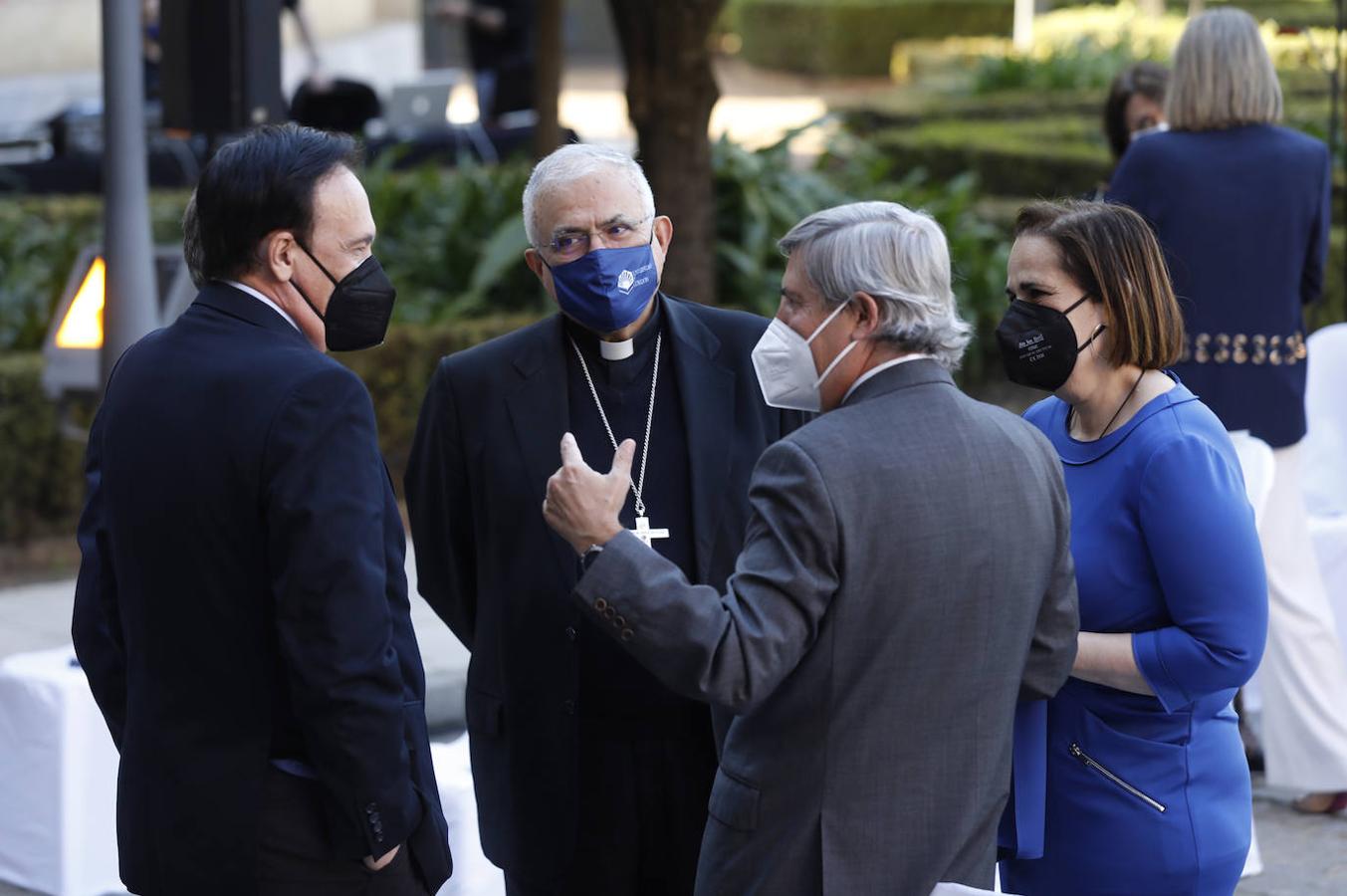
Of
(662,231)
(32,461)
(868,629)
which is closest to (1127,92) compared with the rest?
(662,231)

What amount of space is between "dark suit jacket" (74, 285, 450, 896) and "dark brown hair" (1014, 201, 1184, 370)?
112 cm

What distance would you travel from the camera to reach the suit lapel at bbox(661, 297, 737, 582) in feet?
10.5

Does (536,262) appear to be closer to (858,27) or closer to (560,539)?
(560,539)

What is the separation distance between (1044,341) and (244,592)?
1275 mm

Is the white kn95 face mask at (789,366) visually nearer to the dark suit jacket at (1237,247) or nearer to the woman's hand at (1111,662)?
the woman's hand at (1111,662)

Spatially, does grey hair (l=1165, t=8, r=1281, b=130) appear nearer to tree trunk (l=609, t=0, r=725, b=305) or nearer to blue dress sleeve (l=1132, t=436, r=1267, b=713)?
blue dress sleeve (l=1132, t=436, r=1267, b=713)

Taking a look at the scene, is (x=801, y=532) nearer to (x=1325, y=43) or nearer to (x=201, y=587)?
(x=201, y=587)

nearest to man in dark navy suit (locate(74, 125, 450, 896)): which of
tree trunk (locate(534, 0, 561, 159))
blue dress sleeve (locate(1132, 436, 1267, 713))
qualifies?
blue dress sleeve (locate(1132, 436, 1267, 713))

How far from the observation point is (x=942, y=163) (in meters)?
14.2

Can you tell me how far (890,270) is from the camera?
2480mm

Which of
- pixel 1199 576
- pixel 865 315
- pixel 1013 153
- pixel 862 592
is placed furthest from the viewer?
pixel 1013 153

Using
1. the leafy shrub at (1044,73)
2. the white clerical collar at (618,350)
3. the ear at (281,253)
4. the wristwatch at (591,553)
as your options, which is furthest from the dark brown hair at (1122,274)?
the leafy shrub at (1044,73)

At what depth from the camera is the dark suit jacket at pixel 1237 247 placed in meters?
4.80

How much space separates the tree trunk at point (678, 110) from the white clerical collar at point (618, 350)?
548 cm
